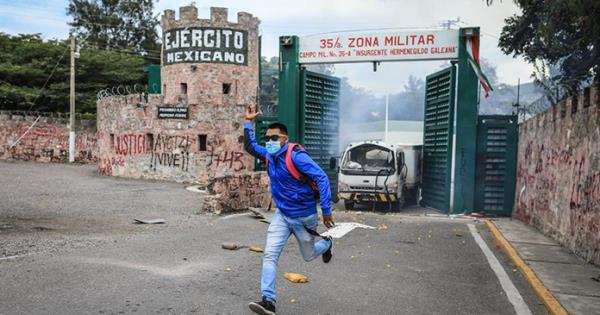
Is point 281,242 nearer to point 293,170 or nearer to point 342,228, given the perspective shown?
point 293,170

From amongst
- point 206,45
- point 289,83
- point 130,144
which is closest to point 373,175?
point 289,83

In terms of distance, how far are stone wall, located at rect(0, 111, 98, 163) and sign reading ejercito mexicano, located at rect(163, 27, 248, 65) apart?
9600 mm

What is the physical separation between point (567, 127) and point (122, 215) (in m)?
10.3

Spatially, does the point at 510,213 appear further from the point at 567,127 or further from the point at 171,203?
the point at 171,203

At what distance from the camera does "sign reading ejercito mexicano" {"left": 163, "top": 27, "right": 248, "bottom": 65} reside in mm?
31688

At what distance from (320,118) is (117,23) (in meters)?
44.2

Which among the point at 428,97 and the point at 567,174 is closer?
the point at 567,174

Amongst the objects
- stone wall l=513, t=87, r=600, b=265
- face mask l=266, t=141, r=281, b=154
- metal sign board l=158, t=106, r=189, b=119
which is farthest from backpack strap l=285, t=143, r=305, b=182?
metal sign board l=158, t=106, r=189, b=119

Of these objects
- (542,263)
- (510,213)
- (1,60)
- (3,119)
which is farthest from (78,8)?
(542,263)

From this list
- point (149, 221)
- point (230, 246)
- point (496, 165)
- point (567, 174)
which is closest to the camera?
point (230, 246)


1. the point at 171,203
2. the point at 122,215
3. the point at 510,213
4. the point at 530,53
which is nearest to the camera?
the point at 122,215

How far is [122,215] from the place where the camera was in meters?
13.8

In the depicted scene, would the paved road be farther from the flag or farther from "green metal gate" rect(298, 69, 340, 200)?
"green metal gate" rect(298, 69, 340, 200)

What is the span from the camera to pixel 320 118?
63.2ft
